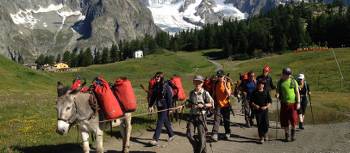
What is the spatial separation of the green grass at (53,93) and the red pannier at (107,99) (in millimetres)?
4982

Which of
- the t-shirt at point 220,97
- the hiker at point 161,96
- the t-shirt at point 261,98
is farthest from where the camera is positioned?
the t-shirt at point 261,98

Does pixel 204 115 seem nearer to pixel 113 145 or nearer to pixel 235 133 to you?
pixel 113 145

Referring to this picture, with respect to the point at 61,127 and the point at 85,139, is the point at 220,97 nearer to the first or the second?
the point at 85,139

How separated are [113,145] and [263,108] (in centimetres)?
626

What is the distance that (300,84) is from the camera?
1030 inches

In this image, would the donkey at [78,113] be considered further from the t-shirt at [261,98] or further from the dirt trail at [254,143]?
the t-shirt at [261,98]

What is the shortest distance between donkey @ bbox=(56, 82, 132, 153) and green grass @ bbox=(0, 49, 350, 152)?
481 centimetres

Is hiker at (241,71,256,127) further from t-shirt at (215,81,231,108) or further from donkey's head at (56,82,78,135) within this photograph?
donkey's head at (56,82,78,135)

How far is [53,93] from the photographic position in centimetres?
5688

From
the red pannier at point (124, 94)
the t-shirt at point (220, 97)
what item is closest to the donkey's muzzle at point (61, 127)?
the red pannier at point (124, 94)

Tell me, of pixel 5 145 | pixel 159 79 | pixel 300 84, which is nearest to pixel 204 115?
pixel 159 79

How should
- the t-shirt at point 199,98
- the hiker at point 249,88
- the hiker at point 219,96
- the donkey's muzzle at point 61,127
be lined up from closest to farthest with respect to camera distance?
the donkey's muzzle at point 61,127
the t-shirt at point 199,98
the hiker at point 219,96
the hiker at point 249,88

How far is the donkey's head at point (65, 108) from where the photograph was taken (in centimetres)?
1413

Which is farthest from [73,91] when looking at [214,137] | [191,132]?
[214,137]
